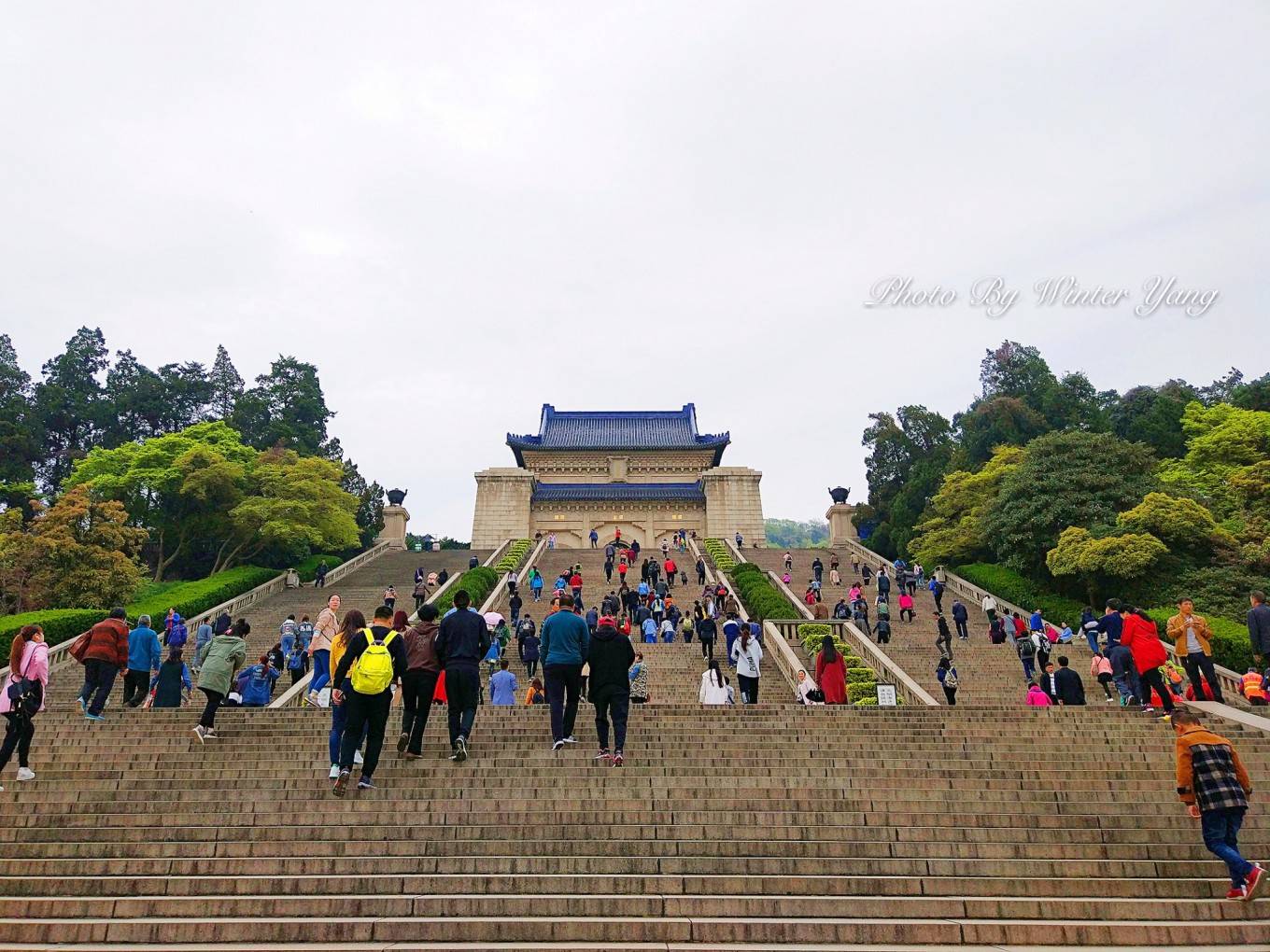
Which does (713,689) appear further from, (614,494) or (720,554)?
(614,494)

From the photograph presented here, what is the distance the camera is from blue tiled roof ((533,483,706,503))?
49469 millimetres

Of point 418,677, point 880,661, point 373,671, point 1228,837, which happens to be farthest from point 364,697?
point 880,661

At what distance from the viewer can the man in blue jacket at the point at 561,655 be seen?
8.34 m

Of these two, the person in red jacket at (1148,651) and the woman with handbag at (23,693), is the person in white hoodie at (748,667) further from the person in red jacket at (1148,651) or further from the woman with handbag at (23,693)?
the woman with handbag at (23,693)

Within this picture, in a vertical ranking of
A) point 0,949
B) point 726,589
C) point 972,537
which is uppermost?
point 972,537

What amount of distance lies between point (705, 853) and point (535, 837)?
55.0 inches

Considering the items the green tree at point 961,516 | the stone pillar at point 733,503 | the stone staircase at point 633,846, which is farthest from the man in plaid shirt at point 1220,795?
the stone pillar at point 733,503

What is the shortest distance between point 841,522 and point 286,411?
108 ft

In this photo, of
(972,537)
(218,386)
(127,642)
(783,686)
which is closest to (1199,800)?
(783,686)

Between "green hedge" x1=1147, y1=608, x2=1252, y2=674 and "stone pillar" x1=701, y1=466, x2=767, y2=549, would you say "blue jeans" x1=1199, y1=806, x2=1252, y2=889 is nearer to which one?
"green hedge" x1=1147, y1=608, x2=1252, y2=674

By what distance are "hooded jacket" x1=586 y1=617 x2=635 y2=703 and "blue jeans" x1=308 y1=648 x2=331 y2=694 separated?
508 centimetres

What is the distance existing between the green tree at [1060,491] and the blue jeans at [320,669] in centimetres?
2180

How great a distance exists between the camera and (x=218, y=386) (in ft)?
180

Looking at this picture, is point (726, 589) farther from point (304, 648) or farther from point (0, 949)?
point (0, 949)
